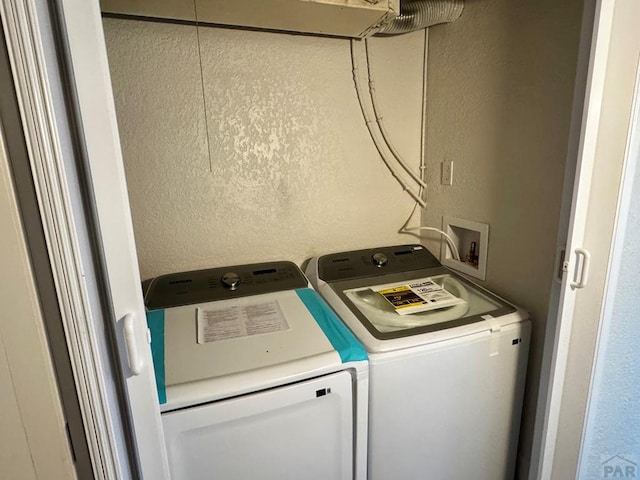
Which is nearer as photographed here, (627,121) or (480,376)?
(627,121)

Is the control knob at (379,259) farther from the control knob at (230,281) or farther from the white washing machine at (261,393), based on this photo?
the control knob at (230,281)

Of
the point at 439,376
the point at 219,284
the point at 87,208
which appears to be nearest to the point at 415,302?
the point at 439,376

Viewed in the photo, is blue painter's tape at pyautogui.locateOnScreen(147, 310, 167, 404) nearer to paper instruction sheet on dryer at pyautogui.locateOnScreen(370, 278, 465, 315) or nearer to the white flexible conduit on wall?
paper instruction sheet on dryer at pyautogui.locateOnScreen(370, 278, 465, 315)

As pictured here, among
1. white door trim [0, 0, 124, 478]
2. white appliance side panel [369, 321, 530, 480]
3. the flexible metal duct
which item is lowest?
white appliance side panel [369, 321, 530, 480]

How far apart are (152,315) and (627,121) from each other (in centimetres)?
149

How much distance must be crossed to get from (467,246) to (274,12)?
1260 millimetres

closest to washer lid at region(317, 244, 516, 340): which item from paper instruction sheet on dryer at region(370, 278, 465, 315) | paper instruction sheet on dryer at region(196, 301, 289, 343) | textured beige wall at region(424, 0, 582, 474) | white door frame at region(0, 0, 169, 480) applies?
paper instruction sheet on dryer at region(370, 278, 465, 315)

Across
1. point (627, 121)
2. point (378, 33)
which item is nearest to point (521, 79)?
point (627, 121)

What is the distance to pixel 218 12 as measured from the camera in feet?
4.18

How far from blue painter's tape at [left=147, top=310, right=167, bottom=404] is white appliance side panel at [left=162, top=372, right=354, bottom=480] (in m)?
0.06

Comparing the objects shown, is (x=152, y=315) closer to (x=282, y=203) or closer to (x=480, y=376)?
(x=282, y=203)

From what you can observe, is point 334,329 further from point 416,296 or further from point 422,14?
point 422,14

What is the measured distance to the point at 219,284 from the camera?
4.71ft

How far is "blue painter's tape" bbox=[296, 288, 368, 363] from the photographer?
1.01 m
